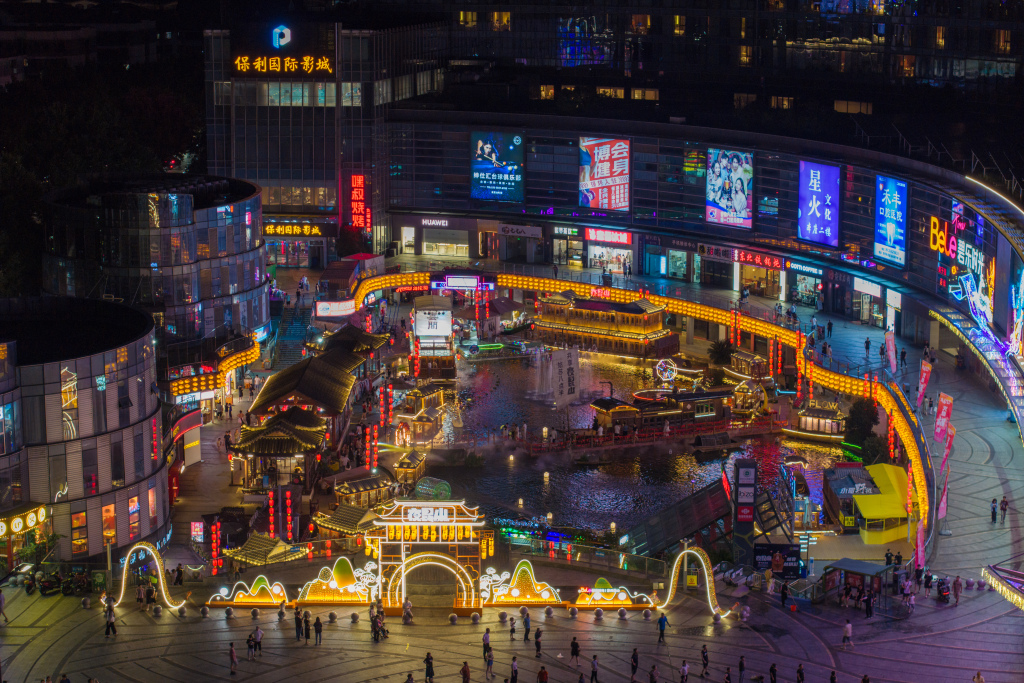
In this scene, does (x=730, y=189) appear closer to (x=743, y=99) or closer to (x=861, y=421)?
(x=861, y=421)

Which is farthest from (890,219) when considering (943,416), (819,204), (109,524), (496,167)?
(109,524)

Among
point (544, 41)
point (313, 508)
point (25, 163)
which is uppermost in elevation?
point (544, 41)

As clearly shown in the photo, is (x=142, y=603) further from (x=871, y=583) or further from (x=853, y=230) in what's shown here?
(x=853, y=230)

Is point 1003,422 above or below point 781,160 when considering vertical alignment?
below

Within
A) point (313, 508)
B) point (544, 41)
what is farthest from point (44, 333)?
point (544, 41)

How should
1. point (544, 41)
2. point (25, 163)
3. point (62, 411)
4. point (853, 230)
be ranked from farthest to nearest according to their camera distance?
1. point (544, 41)
2. point (25, 163)
3. point (853, 230)
4. point (62, 411)

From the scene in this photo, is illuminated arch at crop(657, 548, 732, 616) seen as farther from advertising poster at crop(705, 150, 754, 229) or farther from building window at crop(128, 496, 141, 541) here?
advertising poster at crop(705, 150, 754, 229)

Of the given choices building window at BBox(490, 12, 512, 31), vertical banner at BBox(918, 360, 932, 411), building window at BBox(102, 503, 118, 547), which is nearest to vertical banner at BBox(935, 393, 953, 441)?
vertical banner at BBox(918, 360, 932, 411)

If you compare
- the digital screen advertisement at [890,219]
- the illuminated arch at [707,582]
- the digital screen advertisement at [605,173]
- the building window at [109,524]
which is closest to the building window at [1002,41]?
the digital screen advertisement at [890,219]
